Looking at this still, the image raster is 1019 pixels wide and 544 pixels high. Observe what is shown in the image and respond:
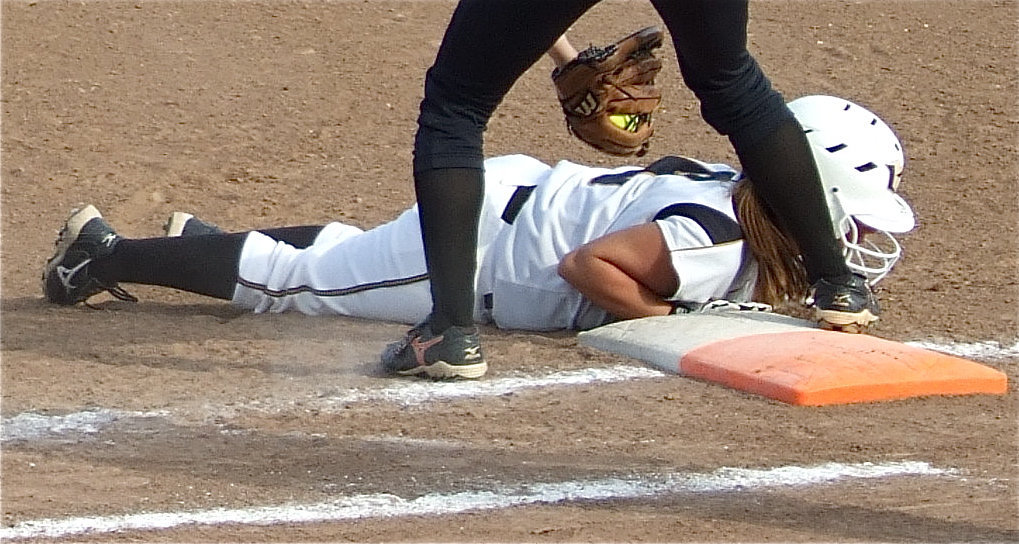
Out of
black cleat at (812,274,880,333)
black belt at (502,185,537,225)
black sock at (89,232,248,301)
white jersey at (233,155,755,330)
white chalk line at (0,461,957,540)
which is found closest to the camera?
white chalk line at (0,461,957,540)

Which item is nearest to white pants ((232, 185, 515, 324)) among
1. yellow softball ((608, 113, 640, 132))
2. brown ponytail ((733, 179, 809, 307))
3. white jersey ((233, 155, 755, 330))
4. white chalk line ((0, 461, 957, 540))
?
white jersey ((233, 155, 755, 330))

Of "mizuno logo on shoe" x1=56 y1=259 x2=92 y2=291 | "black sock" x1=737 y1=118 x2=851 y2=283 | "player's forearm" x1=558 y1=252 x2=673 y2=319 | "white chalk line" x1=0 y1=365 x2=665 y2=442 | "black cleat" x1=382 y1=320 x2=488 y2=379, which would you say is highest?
"black sock" x1=737 y1=118 x2=851 y2=283

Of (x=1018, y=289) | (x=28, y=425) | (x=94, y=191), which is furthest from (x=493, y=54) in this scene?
(x=94, y=191)

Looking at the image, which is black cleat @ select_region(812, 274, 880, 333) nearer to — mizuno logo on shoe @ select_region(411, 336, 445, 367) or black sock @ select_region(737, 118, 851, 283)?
black sock @ select_region(737, 118, 851, 283)

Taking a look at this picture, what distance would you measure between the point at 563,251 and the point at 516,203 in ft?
0.71

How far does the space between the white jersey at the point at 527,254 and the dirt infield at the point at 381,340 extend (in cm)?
9

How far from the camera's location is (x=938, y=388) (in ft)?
12.4

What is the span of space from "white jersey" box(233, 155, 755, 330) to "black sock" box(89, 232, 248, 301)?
0.05 m

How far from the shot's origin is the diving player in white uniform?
A: 4.13m

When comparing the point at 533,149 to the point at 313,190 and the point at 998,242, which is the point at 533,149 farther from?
the point at 998,242

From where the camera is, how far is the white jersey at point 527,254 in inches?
164

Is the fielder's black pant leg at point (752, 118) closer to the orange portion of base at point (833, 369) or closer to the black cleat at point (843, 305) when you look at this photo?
the black cleat at point (843, 305)

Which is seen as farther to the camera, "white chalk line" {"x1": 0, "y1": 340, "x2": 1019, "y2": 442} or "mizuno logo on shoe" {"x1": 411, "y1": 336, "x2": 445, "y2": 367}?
"mizuno logo on shoe" {"x1": 411, "y1": 336, "x2": 445, "y2": 367}

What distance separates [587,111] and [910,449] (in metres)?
1.17
